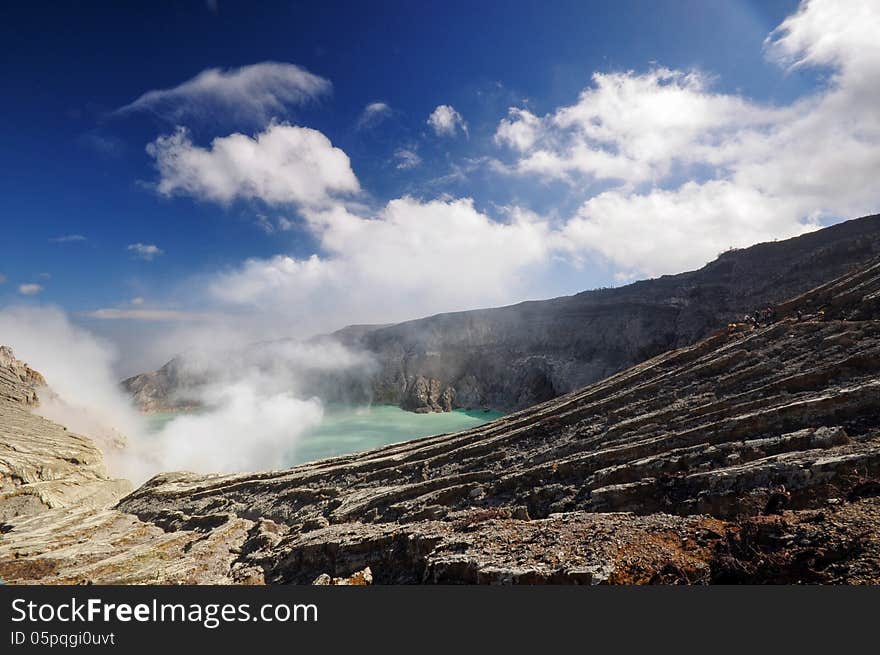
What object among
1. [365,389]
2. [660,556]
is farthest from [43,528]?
[365,389]

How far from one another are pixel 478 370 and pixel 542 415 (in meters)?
43.9

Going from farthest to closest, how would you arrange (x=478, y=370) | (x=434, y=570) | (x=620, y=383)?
(x=478, y=370) < (x=620, y=383) < (x=434, y=570)

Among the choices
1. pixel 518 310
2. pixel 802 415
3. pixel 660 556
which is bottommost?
pixel 660 556

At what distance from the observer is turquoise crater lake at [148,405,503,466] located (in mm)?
42984

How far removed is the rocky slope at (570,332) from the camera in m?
43.5

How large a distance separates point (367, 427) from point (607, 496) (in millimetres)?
44219

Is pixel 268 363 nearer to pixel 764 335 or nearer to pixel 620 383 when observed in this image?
pixel 620 383

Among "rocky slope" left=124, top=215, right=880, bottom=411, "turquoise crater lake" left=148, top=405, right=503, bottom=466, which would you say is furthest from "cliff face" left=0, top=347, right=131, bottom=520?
"rocky slope" left=124, top=215, right=880, bottom=411

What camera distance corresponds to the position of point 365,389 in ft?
233

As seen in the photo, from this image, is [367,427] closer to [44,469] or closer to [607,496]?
[44,469]

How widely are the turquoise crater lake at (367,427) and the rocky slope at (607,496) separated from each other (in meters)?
16.7

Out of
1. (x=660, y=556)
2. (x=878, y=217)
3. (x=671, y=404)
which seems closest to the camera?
(x=660, y=556)

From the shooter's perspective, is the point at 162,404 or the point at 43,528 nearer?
the point at 43,528

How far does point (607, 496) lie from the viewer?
476 inches
